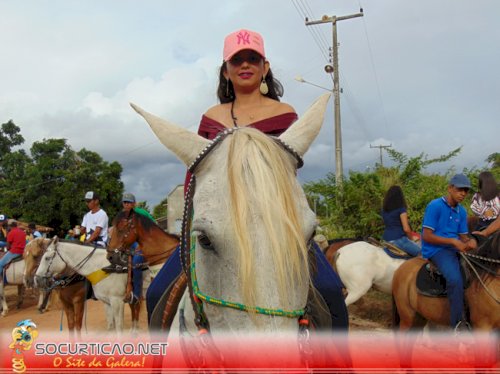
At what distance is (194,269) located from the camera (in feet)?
5.07

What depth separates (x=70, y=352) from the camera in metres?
3.51

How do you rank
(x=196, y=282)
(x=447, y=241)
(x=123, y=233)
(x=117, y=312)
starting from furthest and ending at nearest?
(x=117, y=312)
(x=123, y=233)
(x=447, y=241)
(x=196, y=282)

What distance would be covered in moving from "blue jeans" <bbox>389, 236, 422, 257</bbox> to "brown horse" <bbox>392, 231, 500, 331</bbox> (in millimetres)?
1051

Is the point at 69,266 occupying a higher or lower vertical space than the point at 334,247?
lower

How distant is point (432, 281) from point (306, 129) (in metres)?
4.44

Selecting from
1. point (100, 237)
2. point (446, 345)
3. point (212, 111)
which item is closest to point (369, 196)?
point (446, 345)

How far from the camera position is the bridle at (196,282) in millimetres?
1271

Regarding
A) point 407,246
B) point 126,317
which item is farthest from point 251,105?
point 126,317

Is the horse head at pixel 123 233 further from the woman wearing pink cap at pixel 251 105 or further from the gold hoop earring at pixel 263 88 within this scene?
the gold hoop earring at pixel 263 88

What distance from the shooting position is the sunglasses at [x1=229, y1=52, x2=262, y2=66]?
230 cm

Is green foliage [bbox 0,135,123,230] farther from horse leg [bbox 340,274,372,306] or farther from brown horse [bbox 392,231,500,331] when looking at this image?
brown horse [bbox 392,231,500,331]

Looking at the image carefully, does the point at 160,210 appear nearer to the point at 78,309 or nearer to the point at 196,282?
the point at 78,309

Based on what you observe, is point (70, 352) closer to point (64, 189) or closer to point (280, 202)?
point (280, 202)

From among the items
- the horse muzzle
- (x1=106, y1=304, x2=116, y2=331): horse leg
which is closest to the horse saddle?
(x1=106, y1=304, x2=116, y2=331): horse leg
